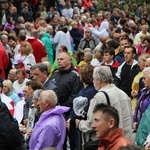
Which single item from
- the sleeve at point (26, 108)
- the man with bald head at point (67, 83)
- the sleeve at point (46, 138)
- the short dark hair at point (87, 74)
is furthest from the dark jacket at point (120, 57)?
the sleeve at point (46, 138)

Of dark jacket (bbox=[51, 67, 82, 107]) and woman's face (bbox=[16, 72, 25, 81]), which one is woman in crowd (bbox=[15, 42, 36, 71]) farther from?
dark jacket (bbox=[51, 67, 82, 107])

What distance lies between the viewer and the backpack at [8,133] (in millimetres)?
8539

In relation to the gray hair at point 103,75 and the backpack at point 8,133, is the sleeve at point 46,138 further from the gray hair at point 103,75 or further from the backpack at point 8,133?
the gray hair at point 103,75

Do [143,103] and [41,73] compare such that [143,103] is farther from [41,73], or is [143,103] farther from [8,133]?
[41,73]

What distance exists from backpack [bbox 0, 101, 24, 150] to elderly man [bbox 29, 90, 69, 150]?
0.23 metres

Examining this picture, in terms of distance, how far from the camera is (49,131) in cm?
828

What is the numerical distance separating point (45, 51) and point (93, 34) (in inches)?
116

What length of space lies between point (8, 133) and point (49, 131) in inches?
23.5

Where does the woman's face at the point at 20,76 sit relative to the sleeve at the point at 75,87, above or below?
below

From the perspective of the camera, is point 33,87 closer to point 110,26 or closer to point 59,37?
point 59,37

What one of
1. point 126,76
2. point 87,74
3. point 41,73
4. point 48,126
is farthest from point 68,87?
point 48,126

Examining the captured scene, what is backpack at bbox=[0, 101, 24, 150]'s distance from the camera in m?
8.54

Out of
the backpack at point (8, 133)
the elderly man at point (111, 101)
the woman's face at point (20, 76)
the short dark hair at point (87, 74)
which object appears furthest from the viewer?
the woman's face at point (20, 76)

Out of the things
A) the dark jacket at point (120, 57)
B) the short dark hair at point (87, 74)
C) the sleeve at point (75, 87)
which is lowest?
the dark jacket at point (120, 57)
